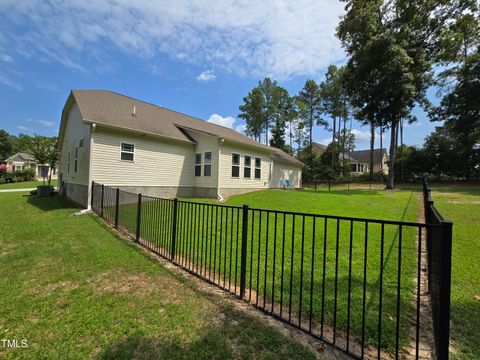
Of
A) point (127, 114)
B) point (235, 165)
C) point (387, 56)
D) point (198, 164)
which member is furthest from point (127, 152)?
point (387, 56)

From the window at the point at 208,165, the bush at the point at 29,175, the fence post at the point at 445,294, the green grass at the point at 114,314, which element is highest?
the window at the point at 208,165

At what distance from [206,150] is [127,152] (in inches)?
162

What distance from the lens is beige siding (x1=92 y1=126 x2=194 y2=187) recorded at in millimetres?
10406

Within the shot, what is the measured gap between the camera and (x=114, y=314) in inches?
110

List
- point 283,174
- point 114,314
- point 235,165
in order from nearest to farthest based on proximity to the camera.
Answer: point 114,314 < point 235,165 < point 283,174

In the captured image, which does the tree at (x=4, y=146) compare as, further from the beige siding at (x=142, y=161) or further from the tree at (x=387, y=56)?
the tree at (x=387, y=56)

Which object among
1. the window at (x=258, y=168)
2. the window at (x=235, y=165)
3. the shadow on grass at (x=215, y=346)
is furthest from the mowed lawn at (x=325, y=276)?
the window at (x=258, y=168)

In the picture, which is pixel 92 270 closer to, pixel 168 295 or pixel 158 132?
pixel 168 295

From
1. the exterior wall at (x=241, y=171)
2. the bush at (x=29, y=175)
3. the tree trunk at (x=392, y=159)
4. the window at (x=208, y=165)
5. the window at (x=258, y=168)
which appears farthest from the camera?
the bush at (x=29, y=175)

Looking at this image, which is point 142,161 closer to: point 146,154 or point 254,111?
point 146,154

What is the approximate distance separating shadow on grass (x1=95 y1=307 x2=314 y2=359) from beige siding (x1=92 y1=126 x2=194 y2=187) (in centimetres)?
952

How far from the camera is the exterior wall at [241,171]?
13.2 meters

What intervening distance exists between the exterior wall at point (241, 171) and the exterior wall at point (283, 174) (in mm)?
2465

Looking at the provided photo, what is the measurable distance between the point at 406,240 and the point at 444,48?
19.2 meters
